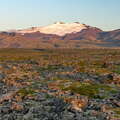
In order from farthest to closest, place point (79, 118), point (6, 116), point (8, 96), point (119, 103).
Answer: point (8, 96)
point (119, 103)
point (6, 116)
point (79, 118)

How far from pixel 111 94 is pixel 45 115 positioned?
40.1ft

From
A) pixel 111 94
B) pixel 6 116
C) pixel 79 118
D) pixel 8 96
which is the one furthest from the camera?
pixel 111 94

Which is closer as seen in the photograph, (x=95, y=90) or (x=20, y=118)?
(x=20, y=118)

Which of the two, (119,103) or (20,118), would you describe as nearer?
(20,118)

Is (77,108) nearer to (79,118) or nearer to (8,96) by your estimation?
(79,118)

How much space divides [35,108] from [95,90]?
12009mm

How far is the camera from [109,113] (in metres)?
25.7

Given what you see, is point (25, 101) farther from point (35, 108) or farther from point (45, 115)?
point (45, 115)

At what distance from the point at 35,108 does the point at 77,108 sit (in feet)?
11.7

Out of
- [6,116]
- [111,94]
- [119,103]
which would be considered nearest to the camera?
[6,116]

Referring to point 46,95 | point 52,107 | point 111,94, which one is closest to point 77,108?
point 52,107

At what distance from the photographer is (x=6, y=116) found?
26.5m

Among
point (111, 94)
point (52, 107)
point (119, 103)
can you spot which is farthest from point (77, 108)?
point (111, 94)

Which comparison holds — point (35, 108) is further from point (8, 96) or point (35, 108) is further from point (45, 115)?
point (8, 96)
